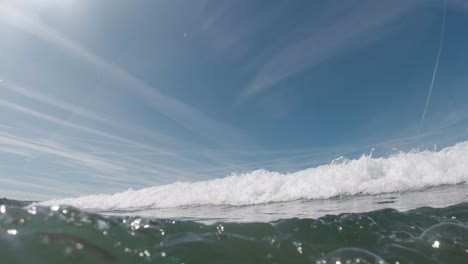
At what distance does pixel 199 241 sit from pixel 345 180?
44.2 ft

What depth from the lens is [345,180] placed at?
622 inches

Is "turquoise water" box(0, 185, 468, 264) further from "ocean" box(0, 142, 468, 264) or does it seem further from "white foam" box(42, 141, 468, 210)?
"white foam" box(42, 141, 468, 210)

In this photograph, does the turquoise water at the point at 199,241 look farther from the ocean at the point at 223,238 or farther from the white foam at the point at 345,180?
the white foam at the point at 345,180

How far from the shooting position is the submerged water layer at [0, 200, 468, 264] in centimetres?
299

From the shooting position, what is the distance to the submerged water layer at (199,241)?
299 cm

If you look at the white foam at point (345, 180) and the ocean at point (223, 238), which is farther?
the white foam at point (345, 180)

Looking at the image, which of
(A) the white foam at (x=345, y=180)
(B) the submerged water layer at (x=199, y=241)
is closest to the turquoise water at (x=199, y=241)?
(B) the submerged water layer at (x=199, y=241)

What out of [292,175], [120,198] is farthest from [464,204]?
[120,198]

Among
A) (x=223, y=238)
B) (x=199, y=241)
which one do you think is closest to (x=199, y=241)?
(x=199, y=241)

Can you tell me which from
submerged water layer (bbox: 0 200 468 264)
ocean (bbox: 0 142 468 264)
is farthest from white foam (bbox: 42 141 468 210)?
submerged water layer (bbox: 0 200 468 264)

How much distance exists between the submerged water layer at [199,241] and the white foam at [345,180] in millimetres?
10815

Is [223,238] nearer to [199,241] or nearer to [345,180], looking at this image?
[199,241]

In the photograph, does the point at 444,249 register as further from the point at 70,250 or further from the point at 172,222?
the point at 70,250

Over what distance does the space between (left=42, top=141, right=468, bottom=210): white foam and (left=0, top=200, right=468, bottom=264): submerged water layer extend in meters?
10.8
